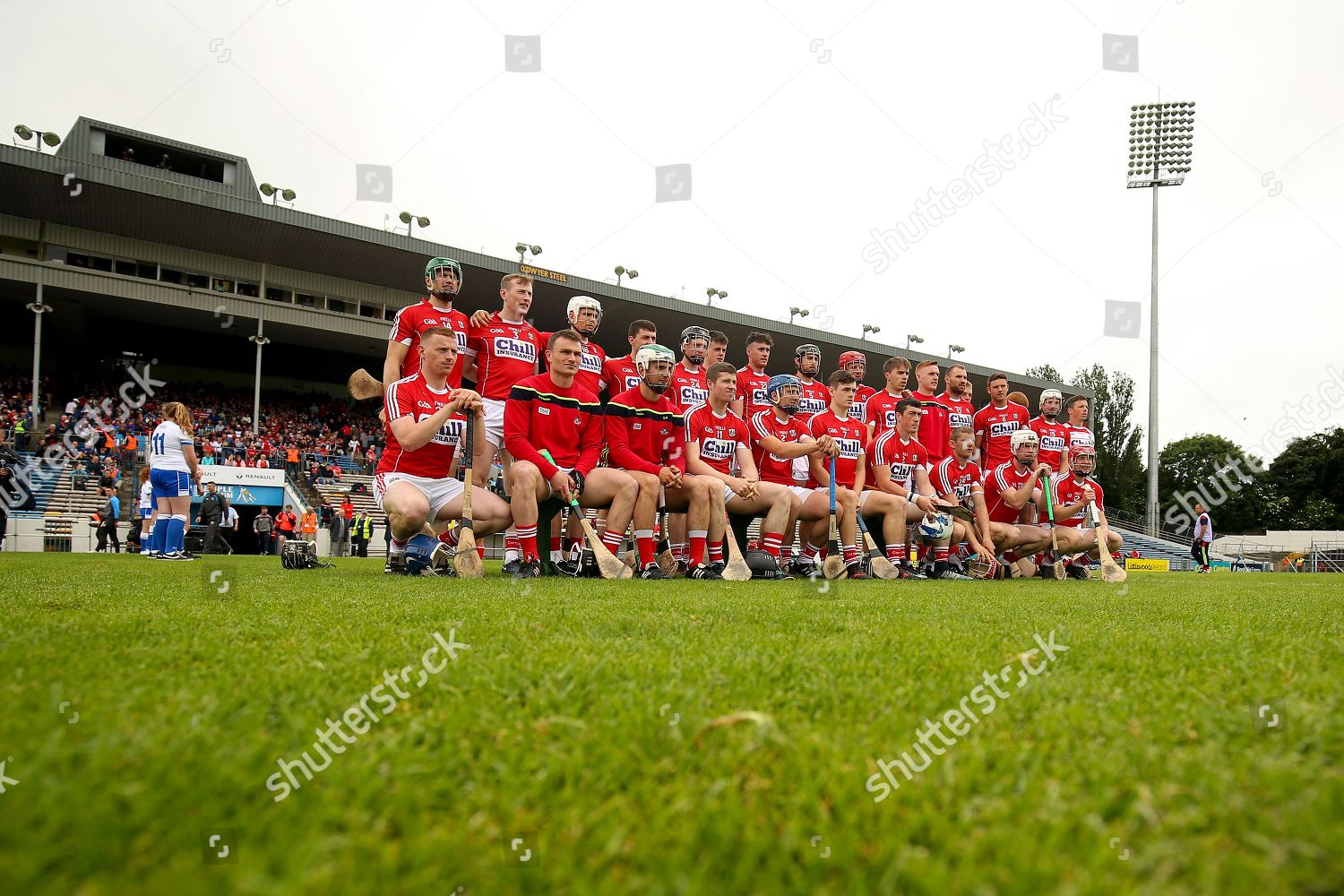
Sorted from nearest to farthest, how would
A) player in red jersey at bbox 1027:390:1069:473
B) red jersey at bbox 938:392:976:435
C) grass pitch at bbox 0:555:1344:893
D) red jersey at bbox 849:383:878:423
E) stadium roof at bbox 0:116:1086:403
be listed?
grass pitch at bbox 0:555:1344:893
red jersey at bbox 849:383:878:423
red jersey at bbox 938:392:976:435
player in red jersey at bbox 1027:390:1069:473
stadium roof at bbox 0:116:1086:403

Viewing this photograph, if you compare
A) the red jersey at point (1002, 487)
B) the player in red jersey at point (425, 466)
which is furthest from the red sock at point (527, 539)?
the red jersey at point (1002, 487)

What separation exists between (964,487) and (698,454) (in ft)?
13.6

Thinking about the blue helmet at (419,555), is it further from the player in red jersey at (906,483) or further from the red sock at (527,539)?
the player in red jersey at (906,483)

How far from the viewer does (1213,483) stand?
5681 cm

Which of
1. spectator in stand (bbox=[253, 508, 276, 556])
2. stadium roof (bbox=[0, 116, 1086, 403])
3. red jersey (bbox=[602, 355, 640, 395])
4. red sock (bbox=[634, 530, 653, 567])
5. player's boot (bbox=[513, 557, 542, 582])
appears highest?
stadium roof (bbox=[0, 116, 1086, 403])

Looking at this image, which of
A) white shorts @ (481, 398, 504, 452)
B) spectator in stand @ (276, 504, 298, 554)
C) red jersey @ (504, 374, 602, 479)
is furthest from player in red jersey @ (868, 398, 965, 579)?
spectator in stand @ (276, 504, 298, 554)

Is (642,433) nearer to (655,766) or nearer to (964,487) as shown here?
(964,487)

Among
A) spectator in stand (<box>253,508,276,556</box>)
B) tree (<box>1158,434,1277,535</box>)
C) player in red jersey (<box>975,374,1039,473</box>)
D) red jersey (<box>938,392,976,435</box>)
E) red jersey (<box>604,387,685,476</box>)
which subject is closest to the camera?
red jersey (<box>604,387,685,476</box>)

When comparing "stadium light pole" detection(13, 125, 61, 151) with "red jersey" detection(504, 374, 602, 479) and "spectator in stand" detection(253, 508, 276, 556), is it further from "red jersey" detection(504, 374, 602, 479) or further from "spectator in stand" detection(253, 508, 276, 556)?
"red jersey" detection(504, 374, 602, 479)

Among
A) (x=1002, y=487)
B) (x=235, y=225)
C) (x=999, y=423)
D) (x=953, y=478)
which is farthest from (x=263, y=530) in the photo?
(x=1002, y=487)

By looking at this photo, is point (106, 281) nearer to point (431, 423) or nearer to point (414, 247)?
point (414, 247)

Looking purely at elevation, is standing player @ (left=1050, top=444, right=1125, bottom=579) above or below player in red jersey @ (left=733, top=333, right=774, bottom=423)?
below

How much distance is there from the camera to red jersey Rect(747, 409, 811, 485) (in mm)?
8586

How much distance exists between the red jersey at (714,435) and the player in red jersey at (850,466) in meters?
1.01
